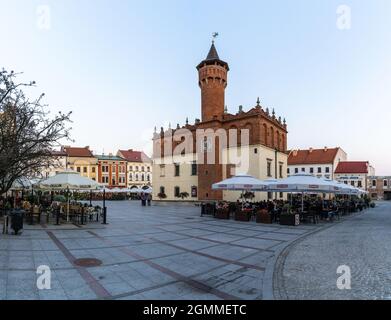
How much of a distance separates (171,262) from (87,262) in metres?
2.29

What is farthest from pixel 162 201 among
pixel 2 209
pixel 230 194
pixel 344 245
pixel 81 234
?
pixel 344 245

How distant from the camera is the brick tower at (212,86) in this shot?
142 ft

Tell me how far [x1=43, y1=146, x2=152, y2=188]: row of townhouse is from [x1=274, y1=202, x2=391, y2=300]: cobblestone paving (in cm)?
7338

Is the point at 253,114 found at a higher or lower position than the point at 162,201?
higher

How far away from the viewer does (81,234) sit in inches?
549

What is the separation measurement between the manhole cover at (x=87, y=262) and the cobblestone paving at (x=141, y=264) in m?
0.14

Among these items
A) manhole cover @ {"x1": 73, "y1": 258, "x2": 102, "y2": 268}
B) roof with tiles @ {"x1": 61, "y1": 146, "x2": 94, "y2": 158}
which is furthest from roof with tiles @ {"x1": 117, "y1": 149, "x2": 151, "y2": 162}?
manhole cover @ {"x1": 73, "y1": 258, "x2": 102, "y2": 268}

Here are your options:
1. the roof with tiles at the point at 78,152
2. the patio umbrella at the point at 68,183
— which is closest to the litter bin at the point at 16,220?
the patio umbrella at the point at 68,183

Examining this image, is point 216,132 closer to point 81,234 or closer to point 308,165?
point 81,234

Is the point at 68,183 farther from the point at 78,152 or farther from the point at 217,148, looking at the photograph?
the point at 78,152

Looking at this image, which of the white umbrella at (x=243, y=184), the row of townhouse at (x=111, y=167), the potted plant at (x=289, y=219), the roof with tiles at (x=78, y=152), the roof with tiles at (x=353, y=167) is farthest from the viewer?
the roof with tiles at (x=78, y=152)

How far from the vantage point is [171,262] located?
A: 9.05 m

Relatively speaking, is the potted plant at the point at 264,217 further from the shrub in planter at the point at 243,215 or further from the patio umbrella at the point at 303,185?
the patio umbrella at the point at 303,185
